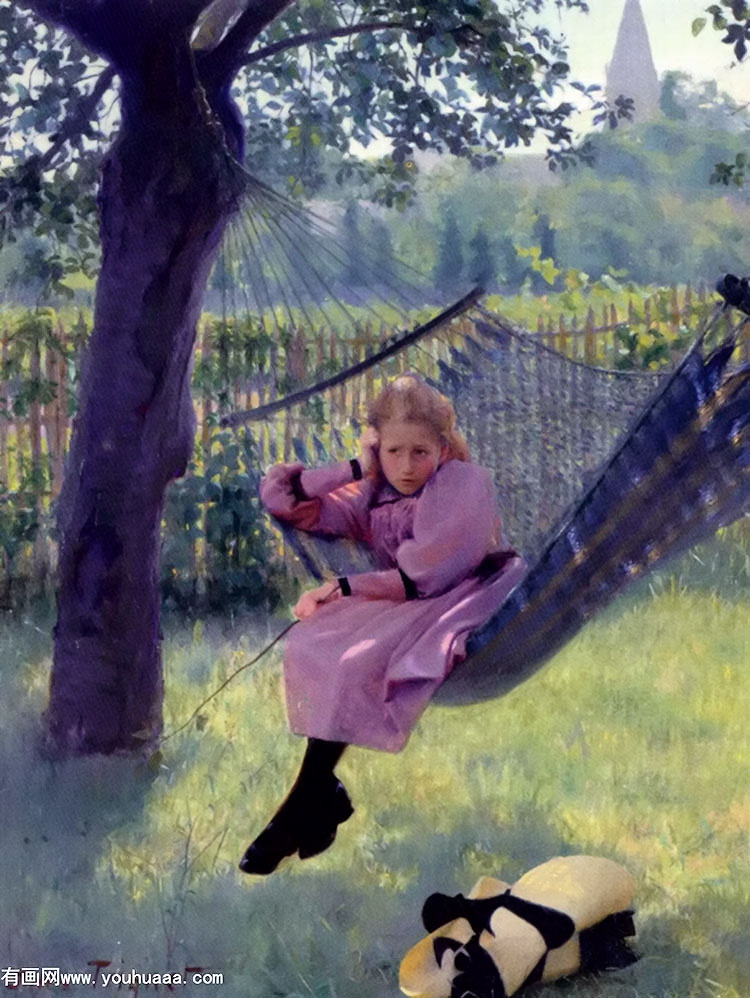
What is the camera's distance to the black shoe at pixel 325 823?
2.79 m

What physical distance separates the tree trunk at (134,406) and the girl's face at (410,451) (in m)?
0.67

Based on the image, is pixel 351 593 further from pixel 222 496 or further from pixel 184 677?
pixel 222 496

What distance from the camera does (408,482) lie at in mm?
2730

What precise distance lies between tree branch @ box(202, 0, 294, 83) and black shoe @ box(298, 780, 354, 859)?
5.43 feet

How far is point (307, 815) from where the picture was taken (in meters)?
2.80

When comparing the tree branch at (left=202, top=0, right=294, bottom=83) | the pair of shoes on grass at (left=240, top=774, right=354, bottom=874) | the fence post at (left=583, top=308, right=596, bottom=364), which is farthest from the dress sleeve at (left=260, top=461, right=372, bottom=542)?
the fence post at (left=583, top=308, right=596, bottom=364)

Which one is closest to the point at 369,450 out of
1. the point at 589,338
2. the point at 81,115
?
the point at 81,115

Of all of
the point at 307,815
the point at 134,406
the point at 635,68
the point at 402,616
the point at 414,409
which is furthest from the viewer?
the point at 635,68

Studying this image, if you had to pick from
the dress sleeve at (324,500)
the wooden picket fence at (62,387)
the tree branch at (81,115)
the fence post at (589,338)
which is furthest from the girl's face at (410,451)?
the fence post at (589,338)

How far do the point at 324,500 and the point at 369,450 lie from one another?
0.55 ft

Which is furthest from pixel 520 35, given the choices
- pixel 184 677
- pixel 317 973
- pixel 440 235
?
pixel 317 973

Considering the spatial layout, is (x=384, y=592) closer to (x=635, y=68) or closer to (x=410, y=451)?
(x=410, y=451)

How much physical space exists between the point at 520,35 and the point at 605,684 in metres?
1.86

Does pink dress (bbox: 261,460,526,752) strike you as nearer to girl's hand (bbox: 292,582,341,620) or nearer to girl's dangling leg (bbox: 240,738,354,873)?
girl's hand (bbox: 292,582,341,620)
